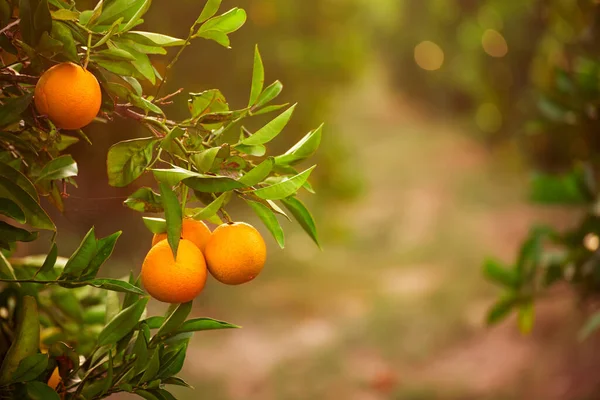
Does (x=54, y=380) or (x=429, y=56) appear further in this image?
(x=429, y=56)

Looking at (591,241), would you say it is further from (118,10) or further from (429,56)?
(429,56)

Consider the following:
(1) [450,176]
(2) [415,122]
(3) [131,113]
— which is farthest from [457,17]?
(3) [131,113]

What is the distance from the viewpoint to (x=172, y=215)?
51 cm

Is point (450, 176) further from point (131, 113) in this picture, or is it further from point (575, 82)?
point (131, 113)

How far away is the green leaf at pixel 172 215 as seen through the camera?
506 millimetres

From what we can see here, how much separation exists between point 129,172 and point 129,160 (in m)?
0.01

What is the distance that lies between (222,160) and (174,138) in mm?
45

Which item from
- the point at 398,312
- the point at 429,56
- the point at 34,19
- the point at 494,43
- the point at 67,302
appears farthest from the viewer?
the point at 429,56

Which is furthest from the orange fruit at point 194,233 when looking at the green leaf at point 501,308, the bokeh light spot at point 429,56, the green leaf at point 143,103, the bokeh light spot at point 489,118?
the bokeh light spot at point 429,56

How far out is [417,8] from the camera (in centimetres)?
683

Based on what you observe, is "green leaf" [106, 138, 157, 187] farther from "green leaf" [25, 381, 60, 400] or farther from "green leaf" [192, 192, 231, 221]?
"green leaf" [25, 381, 60, 400]

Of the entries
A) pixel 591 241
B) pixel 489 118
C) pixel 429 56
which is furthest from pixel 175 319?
pixel 429 56

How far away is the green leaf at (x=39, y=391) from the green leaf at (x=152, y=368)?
77mm

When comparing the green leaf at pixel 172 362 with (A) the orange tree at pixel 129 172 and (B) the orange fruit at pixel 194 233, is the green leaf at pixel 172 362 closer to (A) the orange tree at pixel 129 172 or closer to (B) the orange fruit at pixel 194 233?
(A) the orange tree at pixel 129 172
